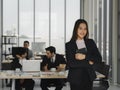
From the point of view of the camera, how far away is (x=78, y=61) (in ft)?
10.6

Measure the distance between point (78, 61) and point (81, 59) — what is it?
4 cm

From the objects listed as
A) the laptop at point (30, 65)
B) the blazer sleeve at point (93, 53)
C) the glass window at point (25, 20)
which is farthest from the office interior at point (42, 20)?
the blazer sleeve at point (93, 53)

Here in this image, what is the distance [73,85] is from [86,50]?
1.33ft

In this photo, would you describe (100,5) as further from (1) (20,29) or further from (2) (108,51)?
(1) (20,29)

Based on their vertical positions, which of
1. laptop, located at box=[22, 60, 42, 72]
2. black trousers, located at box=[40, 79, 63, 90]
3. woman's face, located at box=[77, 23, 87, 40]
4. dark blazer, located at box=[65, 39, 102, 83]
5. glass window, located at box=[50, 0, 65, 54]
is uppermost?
glass window, located at box=[50, 0, 65, 54]

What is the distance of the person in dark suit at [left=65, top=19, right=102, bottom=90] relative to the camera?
10.6 ft

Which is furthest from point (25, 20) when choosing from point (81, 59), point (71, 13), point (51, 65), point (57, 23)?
point (81, 59)

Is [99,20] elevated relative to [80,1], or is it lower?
lower

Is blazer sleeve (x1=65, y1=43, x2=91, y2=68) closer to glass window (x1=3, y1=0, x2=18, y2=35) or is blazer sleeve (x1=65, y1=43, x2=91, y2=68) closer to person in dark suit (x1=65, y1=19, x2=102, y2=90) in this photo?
person in dark suit (x1=65, y1=19, x2=102, y2=90)

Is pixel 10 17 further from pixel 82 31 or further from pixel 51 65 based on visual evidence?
pixel 82 31

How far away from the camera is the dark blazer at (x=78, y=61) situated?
10.6ft

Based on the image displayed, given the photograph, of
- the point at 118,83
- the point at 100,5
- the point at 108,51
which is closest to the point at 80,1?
the point at 100,5

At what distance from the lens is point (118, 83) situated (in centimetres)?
964

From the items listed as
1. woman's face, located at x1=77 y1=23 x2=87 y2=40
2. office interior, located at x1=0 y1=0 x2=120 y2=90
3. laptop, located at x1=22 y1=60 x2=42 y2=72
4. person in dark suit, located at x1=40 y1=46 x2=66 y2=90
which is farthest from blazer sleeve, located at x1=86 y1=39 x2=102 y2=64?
office interior, located at x1=0 y1=0 x2=120 y2=90
